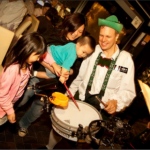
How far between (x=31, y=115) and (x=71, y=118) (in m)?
1.08

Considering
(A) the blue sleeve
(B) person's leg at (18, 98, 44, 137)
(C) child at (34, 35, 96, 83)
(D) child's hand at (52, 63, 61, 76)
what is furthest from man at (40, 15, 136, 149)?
(B) person's leg at (18, 98, 44, 137)

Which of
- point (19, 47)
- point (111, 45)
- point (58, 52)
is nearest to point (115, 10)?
point (111, 45)

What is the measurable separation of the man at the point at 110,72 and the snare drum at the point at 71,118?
24 centimetres

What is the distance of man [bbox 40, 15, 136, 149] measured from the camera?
126 inches

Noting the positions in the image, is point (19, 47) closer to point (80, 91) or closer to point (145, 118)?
point (80, 91)

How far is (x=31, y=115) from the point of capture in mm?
3795

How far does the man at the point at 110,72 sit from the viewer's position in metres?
3.20

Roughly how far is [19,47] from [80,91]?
1.20 metres

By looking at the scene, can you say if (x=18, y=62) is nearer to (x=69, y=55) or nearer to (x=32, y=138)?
(x=69, y=55)

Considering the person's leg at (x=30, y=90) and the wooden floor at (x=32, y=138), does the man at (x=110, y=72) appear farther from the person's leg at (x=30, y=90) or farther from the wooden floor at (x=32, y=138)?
the wooden floor at (x=32, y=138)

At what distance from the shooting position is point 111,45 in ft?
10.8

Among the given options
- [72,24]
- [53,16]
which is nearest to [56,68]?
[72,24]

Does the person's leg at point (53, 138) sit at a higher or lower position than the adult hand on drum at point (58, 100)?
lower

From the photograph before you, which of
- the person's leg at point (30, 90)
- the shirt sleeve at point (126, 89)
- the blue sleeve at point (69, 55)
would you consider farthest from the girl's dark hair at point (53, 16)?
the shirt sleeve at point (126, 89)
